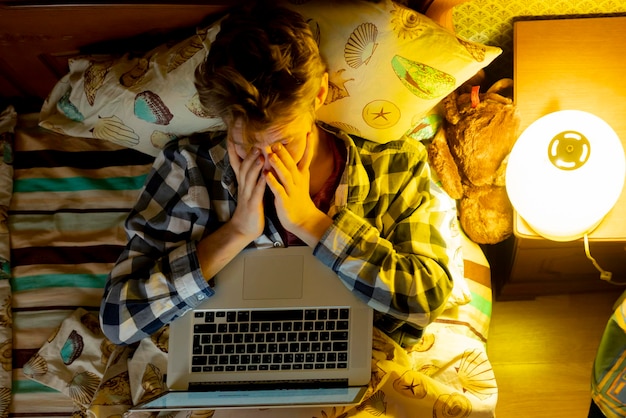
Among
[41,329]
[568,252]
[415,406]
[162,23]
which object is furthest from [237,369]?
[568,252]

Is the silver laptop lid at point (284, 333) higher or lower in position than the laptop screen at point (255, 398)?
higher

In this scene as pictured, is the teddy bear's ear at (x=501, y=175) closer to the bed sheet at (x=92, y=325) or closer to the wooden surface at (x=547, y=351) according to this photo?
the bed sheet at (x=92, y=325)

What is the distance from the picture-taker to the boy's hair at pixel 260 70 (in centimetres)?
90

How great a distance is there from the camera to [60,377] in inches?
51.3

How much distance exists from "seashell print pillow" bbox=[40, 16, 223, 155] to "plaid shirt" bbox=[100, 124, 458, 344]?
6 cm

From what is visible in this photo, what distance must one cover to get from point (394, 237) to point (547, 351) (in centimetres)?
66

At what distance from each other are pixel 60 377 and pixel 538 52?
1.28 m

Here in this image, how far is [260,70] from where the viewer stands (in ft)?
2.98

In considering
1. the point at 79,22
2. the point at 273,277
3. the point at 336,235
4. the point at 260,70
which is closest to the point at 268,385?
the point at 273,277

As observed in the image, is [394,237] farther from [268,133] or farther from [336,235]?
[268,133]

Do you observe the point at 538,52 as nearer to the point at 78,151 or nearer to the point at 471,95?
the point at 471,95

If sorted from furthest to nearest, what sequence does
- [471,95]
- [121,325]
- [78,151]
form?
[78,151] → [471,95] → [121,325]

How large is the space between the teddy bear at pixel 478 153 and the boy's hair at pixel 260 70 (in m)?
0.48

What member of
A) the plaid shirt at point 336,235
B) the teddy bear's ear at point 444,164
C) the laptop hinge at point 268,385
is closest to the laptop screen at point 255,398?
the laptop hinge at point 268,385
